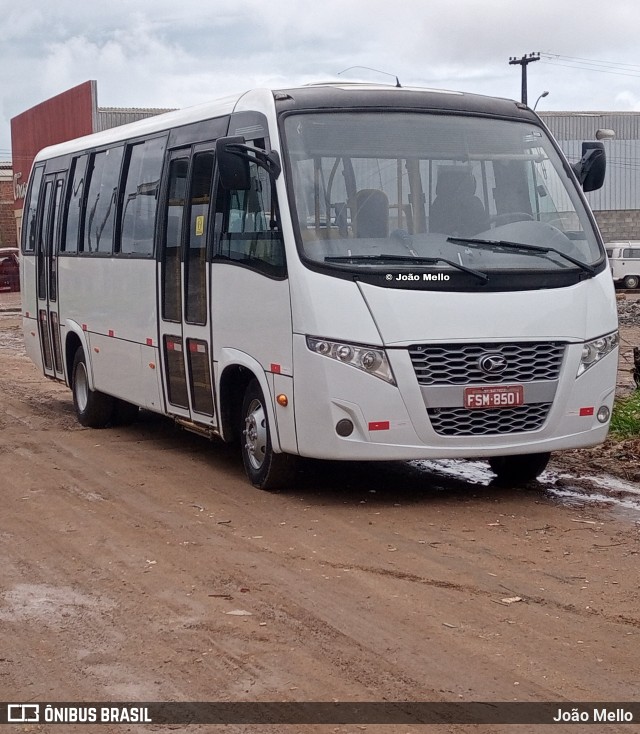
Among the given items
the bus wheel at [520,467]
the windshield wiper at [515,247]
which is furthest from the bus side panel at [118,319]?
the windshield wiper at [515,247]

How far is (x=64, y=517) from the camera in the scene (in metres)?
8.86

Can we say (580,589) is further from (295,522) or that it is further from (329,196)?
(329,196)

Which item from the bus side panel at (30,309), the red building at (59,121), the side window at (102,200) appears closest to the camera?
the side window at (102,200)

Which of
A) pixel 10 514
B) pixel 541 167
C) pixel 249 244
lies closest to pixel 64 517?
pixel 10 514

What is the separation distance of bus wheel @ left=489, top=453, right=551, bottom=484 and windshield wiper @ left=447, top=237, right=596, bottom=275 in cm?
152

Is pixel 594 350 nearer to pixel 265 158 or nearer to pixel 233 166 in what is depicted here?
pixel 265 158

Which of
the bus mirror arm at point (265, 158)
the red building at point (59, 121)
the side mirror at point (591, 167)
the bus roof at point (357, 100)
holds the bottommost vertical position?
the side mirror at point (591, 167)

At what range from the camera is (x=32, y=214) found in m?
15.9

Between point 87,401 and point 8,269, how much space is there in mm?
41306

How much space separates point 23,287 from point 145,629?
10.9 meters

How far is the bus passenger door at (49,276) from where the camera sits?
14.8 m

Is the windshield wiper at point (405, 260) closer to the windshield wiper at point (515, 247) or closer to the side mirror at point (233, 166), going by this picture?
the windshield wiper at point (515, 247)

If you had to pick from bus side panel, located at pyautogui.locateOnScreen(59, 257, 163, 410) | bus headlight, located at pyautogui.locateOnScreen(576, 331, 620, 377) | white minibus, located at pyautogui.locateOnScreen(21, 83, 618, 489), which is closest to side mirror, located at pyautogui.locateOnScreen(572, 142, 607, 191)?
white minibus, located at pyautogui.locateOnScreen(21, 83, 618, 489)

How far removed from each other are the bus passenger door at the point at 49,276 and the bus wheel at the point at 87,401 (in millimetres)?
592
